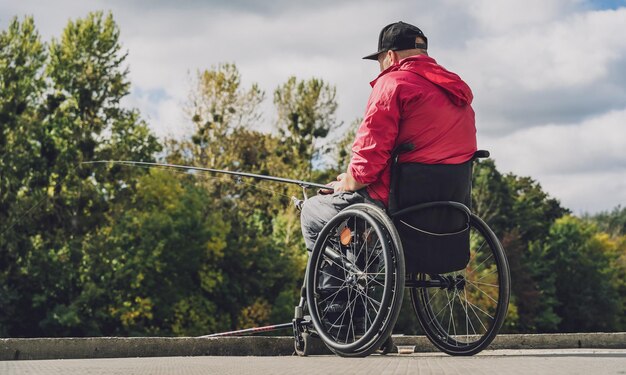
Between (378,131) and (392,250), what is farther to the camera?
(378,131)

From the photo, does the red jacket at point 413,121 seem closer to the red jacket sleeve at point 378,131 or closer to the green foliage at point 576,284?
the red jacket sleeve at point 378,131

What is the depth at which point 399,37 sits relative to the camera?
5230 millimetres

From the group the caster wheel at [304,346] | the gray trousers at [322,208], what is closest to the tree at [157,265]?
the caster wheel at [304,346]

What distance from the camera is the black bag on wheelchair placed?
4.99 meters

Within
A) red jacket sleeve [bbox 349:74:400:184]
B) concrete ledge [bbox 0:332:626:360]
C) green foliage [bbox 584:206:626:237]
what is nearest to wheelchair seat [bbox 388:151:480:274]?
red jacket sleeve [bbox 349:74:400:184]

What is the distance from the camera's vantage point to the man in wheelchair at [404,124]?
4914mm

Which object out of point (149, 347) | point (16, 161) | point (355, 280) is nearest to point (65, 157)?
point (16, 161)

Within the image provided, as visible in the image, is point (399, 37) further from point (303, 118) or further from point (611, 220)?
point (611, 220)

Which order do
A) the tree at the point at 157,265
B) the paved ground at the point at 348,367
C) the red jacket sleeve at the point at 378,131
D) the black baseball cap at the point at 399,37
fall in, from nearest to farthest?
1. the paved ground at the point at 348,367
2. the red jacket sleeve at the point at 378,131
3. the black baseball cap at the point at 399,37
4. the tree at the point at 157,265

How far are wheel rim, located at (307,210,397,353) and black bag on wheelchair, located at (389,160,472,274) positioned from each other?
0.18 meters

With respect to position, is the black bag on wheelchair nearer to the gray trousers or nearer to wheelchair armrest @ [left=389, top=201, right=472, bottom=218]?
wheelchair armrest @ [left=389, top=201, right=472, bottom=218]

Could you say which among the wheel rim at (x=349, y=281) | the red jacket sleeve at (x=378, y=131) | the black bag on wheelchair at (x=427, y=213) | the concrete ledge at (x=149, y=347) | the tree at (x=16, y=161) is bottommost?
the concrete ledge at (x=149, y=347)

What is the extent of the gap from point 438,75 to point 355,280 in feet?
4.02

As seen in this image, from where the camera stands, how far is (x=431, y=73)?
5055mm
